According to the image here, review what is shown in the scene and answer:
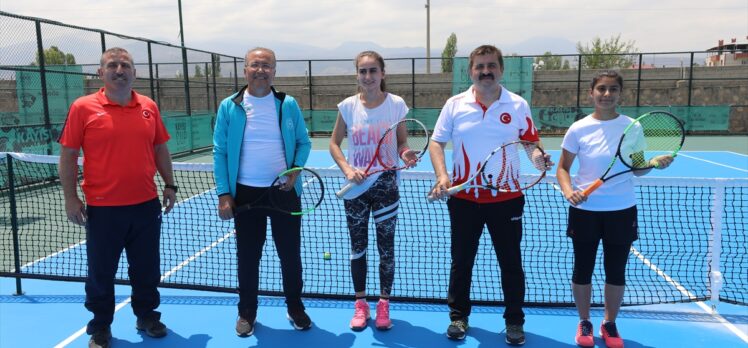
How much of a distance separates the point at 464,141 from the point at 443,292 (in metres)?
1.82

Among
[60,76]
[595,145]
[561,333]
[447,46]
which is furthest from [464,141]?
[447,46]

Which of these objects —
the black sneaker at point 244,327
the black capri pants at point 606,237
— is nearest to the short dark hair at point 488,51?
the black capri pants at point 606,237

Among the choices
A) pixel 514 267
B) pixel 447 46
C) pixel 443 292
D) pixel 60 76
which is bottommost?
pixel 443 292

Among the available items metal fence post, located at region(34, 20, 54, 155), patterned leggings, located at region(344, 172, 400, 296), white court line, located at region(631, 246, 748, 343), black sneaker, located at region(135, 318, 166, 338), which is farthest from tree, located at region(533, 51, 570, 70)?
black sneaker, located at region(135, 318, 166, 338)

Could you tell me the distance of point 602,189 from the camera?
3291mm

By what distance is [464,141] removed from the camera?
336cm

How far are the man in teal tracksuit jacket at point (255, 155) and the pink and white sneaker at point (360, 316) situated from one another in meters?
0.59

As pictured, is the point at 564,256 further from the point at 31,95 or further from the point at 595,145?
the point at 31,95

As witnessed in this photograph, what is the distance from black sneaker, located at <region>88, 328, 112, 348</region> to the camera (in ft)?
11.8

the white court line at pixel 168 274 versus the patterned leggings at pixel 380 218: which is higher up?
the patterned leggings at pixel 380 218

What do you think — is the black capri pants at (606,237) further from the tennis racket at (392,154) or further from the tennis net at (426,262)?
the tennis racket at (392,154)

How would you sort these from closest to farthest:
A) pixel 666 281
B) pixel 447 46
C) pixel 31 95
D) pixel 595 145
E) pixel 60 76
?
pixel 595 145, pixel 666 281, pixel 60 76, pixel 31 95, pixel 447 46

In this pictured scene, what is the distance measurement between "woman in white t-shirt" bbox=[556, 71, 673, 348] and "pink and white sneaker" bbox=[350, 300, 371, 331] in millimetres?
1534

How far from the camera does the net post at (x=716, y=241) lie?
3.98 m
